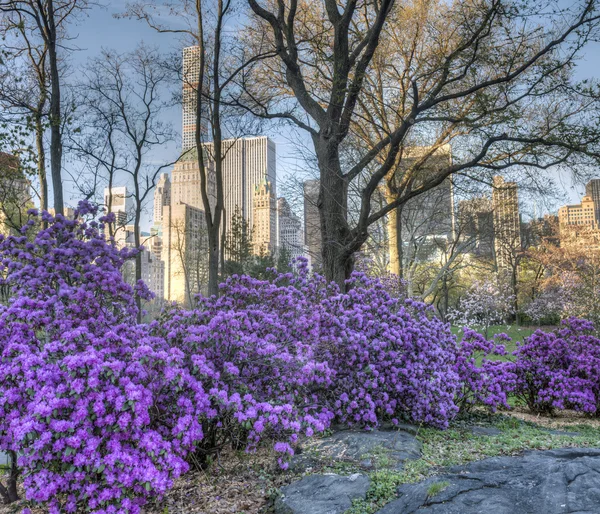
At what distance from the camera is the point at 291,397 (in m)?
4.11

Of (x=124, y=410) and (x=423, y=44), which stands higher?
(x=423, y=44)

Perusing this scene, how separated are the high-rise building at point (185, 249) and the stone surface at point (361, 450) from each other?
24.6 m

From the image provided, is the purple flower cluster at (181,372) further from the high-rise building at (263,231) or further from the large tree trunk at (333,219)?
the high-rise building at (263,231)

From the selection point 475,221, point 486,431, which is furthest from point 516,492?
point 475,221

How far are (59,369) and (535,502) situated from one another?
2.74m

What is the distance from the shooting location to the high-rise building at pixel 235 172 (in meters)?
16.9

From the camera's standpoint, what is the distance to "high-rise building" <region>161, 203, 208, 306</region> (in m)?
32.2

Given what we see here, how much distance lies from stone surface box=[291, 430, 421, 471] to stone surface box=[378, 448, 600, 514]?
0.97 meters

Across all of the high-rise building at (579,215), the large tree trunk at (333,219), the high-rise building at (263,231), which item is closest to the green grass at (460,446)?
the large tree trunk at (333,219)

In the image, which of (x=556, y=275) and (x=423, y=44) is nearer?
(x=423, y=44)

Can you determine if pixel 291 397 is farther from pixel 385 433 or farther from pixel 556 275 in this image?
pixel 556 275

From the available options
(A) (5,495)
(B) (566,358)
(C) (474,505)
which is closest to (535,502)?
(C) (474,505)

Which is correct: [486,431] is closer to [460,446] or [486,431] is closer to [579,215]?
[460,446]

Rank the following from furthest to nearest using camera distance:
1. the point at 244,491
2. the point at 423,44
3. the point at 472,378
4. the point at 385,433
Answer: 1. the point at 423,44
2. the point at 472,378
3. the point at 385,433
4. the point at 244,491
